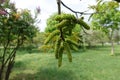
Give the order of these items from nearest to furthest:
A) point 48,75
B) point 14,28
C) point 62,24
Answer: point 62,24
point 14,28
point 48,75

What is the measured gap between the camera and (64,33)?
163 cm

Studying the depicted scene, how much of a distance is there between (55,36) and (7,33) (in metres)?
14.9

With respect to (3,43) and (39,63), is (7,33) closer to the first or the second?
(3,43)

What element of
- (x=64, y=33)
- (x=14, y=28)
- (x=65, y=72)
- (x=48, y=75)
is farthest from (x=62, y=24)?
(x=65, y=72)

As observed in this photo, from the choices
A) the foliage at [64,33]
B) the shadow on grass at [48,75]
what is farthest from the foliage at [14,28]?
the foliage at [64,33]

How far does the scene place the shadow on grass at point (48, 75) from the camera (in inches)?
721

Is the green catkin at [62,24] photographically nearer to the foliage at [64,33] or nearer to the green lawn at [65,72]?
the foliage at [64,33]

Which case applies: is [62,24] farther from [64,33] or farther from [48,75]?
[48,75]

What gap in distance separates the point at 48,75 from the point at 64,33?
58.1ft

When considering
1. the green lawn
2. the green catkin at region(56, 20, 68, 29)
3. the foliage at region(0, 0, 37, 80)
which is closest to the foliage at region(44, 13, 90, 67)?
the green catkin at region(56, 20, 68, 29)

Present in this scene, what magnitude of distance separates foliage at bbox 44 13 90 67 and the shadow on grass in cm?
1675

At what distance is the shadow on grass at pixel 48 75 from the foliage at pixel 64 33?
1675 centimetres

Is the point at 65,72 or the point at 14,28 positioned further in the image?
the point at 65,72

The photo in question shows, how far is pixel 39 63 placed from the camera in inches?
976
